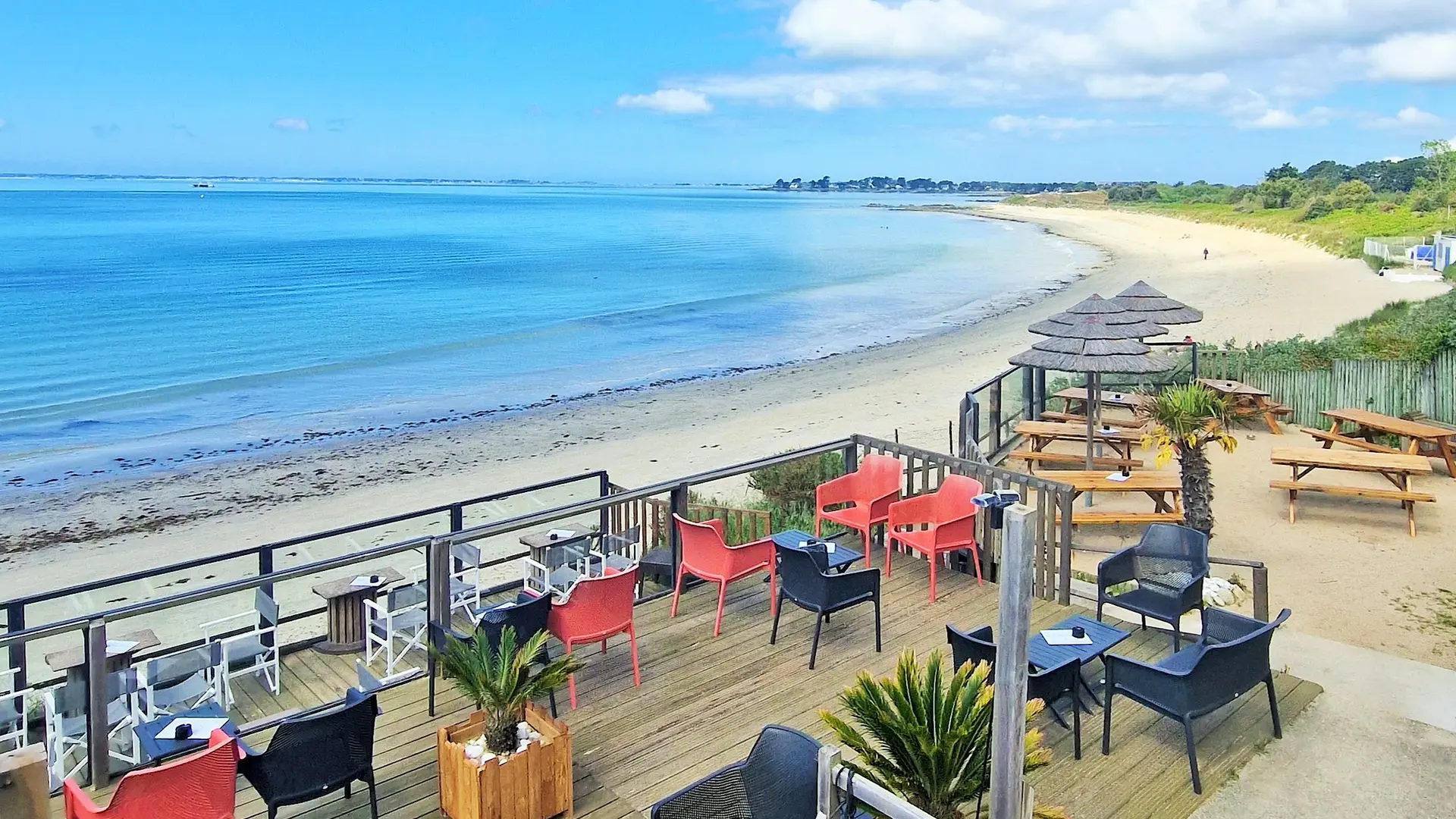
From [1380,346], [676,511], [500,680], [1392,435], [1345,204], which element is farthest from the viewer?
[1345,204]

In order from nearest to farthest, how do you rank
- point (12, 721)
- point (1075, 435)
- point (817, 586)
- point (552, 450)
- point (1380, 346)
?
point (12, 721) → point (817, 586) → point (1075, 435) → point (1380, 346) → point (552, 450)

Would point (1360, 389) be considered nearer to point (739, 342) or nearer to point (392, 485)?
point (392, 485)

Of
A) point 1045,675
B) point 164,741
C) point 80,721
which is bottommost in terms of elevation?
point 80,721

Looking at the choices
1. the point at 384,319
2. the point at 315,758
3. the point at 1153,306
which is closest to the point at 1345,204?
the point at 384,319

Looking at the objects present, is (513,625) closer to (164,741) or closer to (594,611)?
(594,611)

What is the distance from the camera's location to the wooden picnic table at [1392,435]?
1401 centimetres

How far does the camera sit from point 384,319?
4506 cm

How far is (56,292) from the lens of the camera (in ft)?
171

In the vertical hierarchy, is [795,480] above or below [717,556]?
below

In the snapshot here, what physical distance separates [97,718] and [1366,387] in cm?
1772

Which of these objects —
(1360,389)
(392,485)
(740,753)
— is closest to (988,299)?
(1360,389)

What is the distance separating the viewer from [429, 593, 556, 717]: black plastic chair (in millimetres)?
5980

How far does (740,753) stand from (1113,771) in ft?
6.71

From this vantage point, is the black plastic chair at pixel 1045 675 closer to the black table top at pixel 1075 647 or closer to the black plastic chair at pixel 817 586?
the black table top at pixel 1075 647
